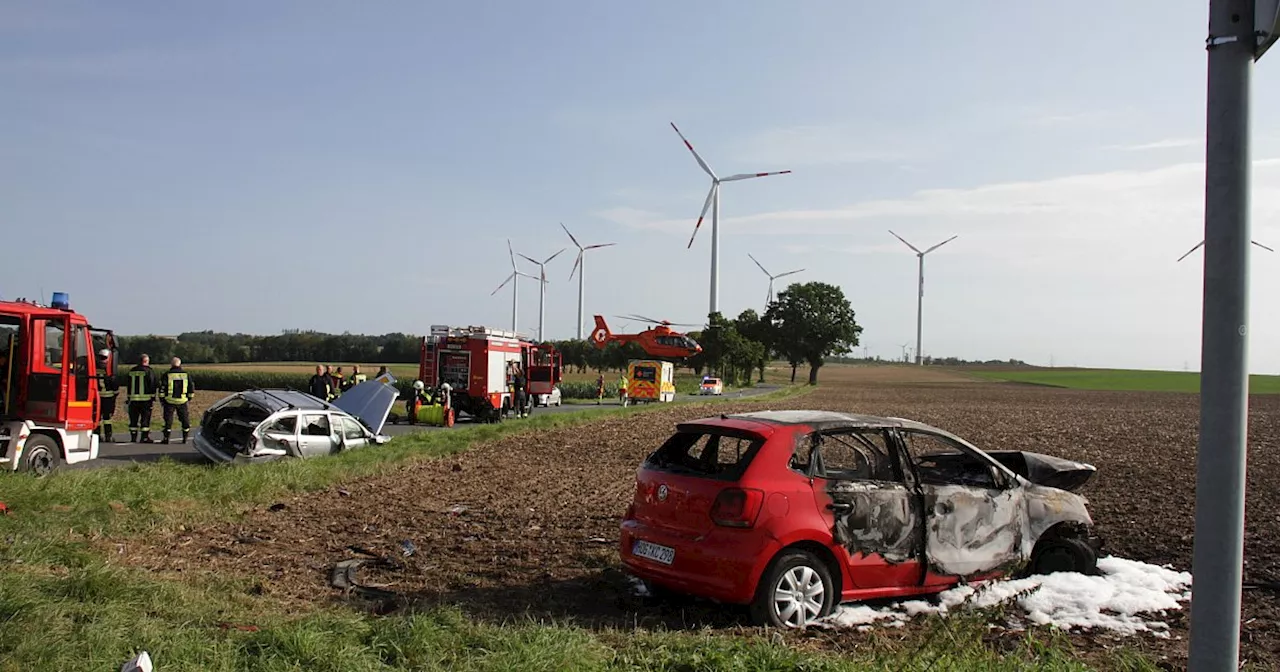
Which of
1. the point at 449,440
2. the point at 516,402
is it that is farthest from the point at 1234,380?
the point at 516,402

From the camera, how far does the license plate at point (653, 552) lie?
269 inches

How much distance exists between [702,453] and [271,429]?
10544mm

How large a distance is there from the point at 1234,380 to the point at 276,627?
4679 millimetres

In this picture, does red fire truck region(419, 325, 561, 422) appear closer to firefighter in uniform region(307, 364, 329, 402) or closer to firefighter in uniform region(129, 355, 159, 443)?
firefighter in uniform region(307, 364, 329, 402)

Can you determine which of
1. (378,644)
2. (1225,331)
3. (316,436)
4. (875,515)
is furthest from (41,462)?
(1225,331)

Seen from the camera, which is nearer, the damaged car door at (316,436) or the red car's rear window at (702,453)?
the red car's rear window at (702,453)

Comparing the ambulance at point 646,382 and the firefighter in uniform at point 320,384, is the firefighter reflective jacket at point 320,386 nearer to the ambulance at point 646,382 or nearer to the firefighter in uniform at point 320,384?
the firefighter in uniform at point 320,384

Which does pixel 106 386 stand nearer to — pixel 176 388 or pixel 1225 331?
pixel 176 388

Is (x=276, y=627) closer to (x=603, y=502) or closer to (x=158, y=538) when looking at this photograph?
(x=158, y=538)

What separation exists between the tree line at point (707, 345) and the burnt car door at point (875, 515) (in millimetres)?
52467

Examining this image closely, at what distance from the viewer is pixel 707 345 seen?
Result: 96000 mm

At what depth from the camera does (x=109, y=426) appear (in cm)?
2139

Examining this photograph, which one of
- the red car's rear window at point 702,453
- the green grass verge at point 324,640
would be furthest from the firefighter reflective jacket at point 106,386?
the red car's rear window at point 702,453

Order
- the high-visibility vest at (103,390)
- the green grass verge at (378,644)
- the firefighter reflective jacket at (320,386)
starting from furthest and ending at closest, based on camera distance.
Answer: the firefighter reflective jacket at (320,386)
the high-visibility vest at (103,390)
the green grass verge at (378,644)
